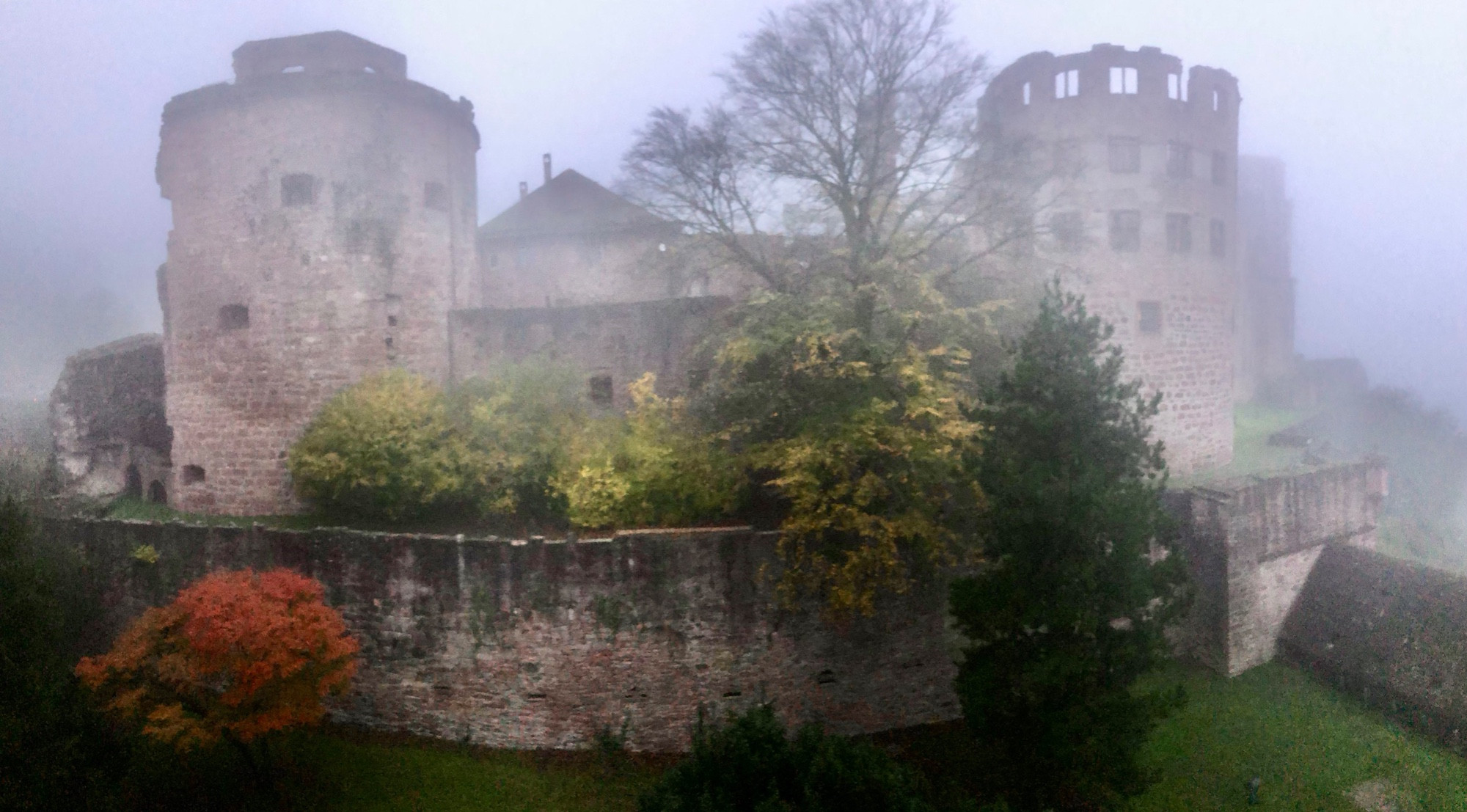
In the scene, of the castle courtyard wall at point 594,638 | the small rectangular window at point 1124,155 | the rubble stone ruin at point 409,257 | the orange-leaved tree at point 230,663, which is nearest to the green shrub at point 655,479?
the castle courtyard wall at point 594,638

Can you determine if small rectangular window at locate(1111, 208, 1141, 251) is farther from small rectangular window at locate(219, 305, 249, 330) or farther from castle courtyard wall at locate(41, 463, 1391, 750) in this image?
small rectangular window at locate(219, 305, 249, 330)

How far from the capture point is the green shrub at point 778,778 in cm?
945

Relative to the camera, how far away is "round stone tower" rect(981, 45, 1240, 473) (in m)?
21.3

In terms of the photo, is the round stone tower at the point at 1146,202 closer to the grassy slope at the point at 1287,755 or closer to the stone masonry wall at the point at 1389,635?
the stone masonry wall at the point at 1389,635

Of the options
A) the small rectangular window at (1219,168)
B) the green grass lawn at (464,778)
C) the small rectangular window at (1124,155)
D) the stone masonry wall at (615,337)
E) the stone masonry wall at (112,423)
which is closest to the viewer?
the green grass lawn at (464,778)

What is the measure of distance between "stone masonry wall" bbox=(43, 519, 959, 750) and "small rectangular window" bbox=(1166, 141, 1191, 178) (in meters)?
14.6

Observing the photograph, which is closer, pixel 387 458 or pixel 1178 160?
pixel 387 458

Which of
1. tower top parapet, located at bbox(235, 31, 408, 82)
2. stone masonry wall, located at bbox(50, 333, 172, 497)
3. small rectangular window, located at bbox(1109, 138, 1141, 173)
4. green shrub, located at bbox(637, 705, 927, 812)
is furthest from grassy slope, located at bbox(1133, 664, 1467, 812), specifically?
stone masonry wall, located at bbox(50, 333, 172, 497)

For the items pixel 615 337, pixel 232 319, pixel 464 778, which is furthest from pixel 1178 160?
pixel 232 319

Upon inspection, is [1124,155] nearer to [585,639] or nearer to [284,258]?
[585,639]

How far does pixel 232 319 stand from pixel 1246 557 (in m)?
24.0

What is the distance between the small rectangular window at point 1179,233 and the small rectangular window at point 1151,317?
5.23 ft

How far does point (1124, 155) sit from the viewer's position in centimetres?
2142

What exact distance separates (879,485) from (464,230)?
1551 centimetres
